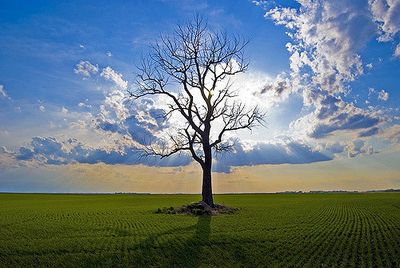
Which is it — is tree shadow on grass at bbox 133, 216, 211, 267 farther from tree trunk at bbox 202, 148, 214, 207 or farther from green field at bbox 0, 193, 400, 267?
tree trunk at bbox 202, 148, 214, 207

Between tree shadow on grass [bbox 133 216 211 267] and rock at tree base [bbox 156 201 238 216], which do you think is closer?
tree shadow on grass [bbox 133 216 211 267]

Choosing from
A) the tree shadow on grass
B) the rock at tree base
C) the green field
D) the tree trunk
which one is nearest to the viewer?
the tree shadow on grass

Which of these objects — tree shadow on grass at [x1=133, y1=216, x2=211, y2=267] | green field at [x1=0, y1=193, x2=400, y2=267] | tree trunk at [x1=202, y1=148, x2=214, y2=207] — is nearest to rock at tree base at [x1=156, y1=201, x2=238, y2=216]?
tree trunk at [x1=202, y1=148, x2=214, y2=207]

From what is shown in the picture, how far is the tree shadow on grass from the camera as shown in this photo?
1828cm

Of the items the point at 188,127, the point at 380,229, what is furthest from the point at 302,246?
the point at 188,127

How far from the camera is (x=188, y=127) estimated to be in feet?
155

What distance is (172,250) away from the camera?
2055cm

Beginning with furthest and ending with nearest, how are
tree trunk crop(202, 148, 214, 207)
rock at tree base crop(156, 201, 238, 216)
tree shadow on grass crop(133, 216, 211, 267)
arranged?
1. tree trunk crop(202, 148, 214, 207)
2. rock at tree base crop(156, 201, 238, 216)
3. tree shadow on grass crop(133, 216, 211, 267)

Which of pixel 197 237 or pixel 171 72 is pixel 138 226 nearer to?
pixel 197 237

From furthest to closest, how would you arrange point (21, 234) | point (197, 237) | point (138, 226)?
point (138, 226) < point (21, 234) < point (197, 237)

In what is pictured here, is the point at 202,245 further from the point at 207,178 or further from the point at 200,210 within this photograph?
the point at 207,178

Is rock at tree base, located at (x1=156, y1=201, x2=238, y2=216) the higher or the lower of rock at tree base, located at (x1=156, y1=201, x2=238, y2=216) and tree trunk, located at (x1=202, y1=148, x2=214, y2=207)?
the lower

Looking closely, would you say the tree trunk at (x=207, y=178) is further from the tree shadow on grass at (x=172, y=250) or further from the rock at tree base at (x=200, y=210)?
the tree shadow on grass at (x=172, y=250)

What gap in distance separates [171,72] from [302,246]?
30.6m
